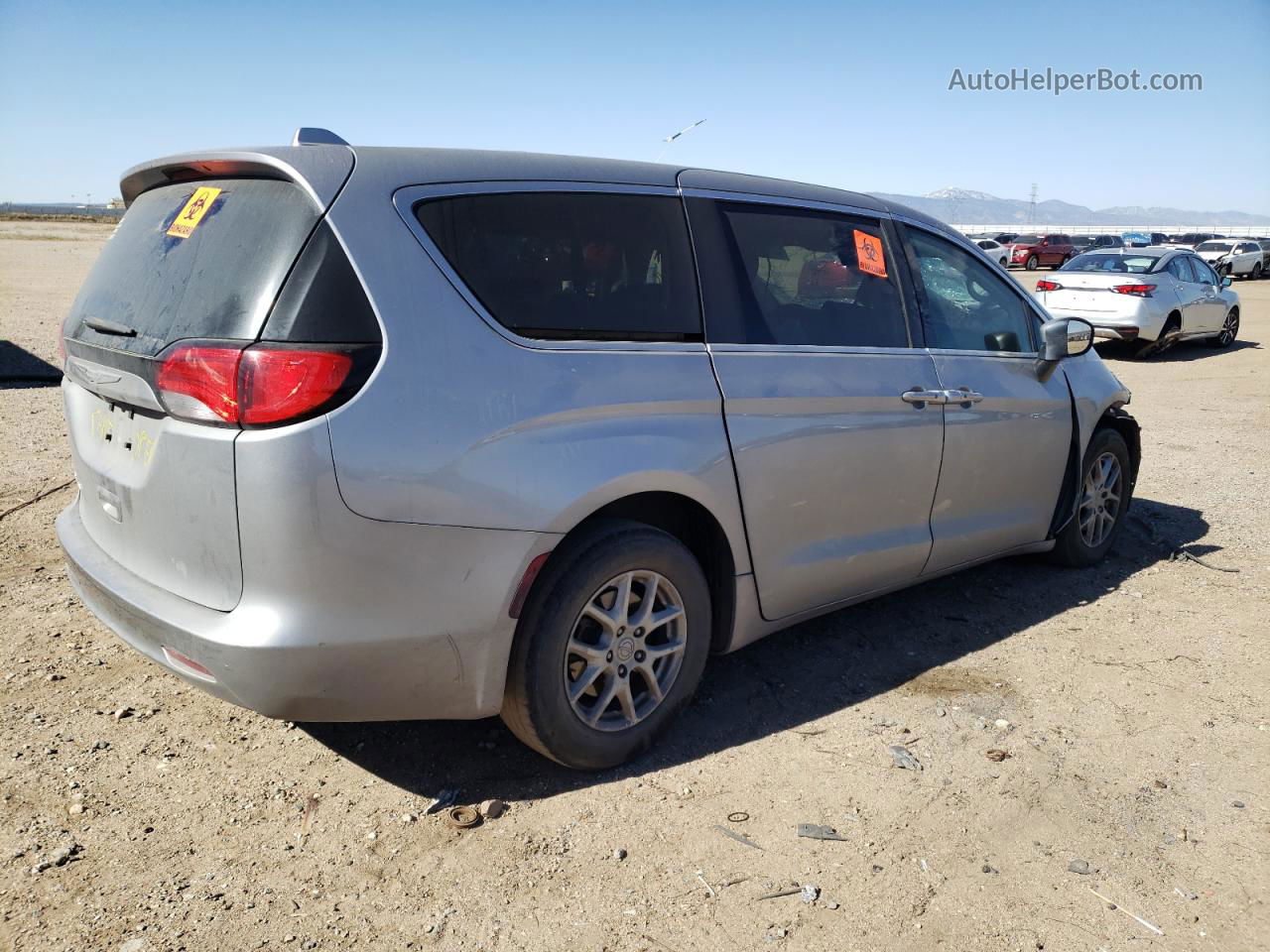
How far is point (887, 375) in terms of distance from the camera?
3.97 m

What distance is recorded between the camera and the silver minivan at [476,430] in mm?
2604

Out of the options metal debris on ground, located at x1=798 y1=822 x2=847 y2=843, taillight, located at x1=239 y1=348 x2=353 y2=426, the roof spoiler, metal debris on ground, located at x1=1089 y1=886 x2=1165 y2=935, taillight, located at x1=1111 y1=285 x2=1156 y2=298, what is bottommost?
metal debris on ground, located at x1=1089 y1=886 x2=1165 y2=935

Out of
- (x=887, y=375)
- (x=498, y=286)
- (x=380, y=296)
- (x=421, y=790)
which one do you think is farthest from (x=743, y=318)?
(x=421, y=790)

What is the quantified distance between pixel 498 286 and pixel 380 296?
1.23 feet

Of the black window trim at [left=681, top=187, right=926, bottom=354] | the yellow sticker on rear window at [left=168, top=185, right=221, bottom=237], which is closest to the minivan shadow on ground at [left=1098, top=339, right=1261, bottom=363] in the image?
the black window trim at [left=681, top=187, right=926, bottom=354]

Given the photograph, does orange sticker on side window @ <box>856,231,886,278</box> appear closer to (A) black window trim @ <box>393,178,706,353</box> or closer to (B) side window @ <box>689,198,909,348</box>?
(B) side window @ <box>689,198,909,348</box>

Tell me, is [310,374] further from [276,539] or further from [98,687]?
[98,687]

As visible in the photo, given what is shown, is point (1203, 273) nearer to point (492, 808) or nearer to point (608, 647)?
point (608, 647)

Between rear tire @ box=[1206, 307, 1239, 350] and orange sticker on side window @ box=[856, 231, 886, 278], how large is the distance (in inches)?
593

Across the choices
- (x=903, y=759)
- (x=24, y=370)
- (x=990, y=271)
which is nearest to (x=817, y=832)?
(x=903, y=759)

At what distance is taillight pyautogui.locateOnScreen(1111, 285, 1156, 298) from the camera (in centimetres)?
1469

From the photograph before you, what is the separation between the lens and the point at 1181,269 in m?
15.7

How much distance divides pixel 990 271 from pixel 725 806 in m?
2.91

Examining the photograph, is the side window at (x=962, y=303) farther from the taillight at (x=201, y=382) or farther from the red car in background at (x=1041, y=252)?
the red car in background at (x=1041, y=252)
